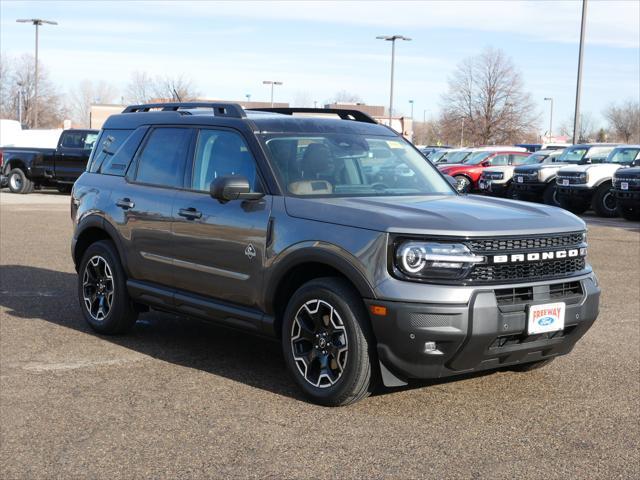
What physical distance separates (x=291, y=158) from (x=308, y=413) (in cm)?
175

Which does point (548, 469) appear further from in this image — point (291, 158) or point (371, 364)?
point (291, 158)

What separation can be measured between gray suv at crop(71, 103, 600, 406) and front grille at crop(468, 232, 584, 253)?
0.01 m

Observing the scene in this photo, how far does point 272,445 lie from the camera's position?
473cm

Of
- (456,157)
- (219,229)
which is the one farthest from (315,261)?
(456,157)

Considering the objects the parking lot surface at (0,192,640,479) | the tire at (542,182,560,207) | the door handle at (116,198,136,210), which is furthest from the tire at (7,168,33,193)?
the door handle at (116,198,136,210)

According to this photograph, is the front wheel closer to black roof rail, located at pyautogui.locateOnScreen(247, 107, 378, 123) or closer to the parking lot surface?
the parking lot surface

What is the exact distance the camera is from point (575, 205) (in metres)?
22.7

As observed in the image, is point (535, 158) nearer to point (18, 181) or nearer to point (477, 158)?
point (477, 158)

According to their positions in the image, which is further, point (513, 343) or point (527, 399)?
point (527, 399)

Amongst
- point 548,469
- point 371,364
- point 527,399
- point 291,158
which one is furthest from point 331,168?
point 548,469

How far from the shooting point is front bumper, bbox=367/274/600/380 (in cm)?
500

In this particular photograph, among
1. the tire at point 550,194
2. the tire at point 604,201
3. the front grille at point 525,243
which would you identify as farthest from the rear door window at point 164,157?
the tire at point 550,194

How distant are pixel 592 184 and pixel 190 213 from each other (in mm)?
17047

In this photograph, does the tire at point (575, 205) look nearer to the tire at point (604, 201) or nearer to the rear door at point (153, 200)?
the tire at point (604, 201)
